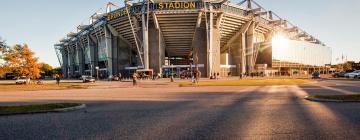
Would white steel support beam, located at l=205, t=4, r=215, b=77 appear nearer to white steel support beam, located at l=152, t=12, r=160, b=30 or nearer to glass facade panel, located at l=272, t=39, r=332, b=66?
white steel support beam, located at l=152, t=12, r=160, b=30

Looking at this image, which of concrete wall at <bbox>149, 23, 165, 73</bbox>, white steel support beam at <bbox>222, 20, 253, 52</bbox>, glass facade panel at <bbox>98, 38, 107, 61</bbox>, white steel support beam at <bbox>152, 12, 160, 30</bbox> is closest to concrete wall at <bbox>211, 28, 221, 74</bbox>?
white steel support beam at <bbox>222, 20, 253, 52</bbox>

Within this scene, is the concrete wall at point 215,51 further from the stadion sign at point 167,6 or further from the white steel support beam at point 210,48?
the stadion sign at point 167,6

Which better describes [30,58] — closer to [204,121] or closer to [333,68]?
[204,121]

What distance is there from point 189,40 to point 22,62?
43283mm

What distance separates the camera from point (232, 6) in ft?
241

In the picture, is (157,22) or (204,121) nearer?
(204,121)

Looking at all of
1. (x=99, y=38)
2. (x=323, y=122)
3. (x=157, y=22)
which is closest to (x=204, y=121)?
(x=323, y=122)

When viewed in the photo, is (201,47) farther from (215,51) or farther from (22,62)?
(22,62)

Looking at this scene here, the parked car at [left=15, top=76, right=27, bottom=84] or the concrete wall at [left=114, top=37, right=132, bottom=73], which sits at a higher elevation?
the concrete wall at [left=114, top=37, right=132, bottom=73]

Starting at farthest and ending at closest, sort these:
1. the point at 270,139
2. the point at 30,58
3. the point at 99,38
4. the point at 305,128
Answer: the point at 99,38, the point at 30,58, the point at 305,128, the point at 270,139

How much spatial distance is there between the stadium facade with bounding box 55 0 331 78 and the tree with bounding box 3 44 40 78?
85.7 ft

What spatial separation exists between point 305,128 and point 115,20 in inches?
2850

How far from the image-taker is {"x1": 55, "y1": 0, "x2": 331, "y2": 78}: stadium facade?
69.9 metres

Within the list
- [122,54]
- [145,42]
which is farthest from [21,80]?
[122,54]
